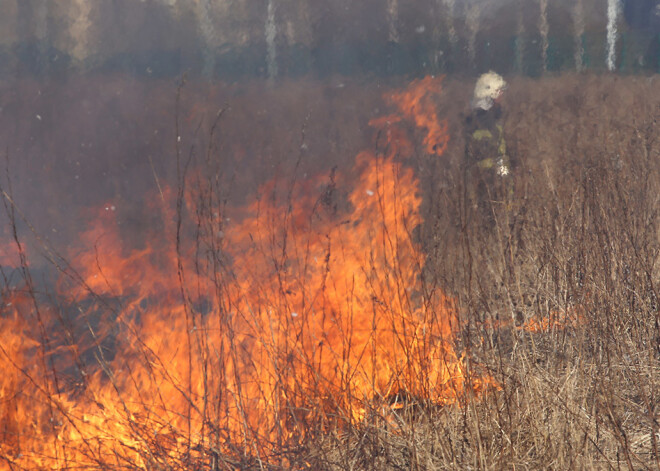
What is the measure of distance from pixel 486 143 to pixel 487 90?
1.78ft

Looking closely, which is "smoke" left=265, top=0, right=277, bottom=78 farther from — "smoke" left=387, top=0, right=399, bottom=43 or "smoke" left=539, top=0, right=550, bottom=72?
"smoke" left=539, top=0, right=550, bottom=72

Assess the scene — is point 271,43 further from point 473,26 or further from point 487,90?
point 487,90

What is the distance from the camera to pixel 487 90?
18.0ft

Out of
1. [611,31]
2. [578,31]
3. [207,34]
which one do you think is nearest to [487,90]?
[578,31]

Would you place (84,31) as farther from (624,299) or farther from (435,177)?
(624,299)

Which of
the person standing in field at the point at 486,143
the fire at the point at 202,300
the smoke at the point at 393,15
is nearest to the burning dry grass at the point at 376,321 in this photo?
the fire at the point at 202,300

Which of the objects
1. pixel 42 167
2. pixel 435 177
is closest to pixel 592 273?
pixel 435 177

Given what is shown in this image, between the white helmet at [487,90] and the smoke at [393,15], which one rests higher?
the smoke at [393,15]

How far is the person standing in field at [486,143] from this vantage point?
206 inches

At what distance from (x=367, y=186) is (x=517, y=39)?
232 cm

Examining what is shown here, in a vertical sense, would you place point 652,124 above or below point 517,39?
below

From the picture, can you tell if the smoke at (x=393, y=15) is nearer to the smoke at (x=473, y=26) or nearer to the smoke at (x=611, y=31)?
the smoke at (x=473, y=26)

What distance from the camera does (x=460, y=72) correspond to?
5379 millimetres

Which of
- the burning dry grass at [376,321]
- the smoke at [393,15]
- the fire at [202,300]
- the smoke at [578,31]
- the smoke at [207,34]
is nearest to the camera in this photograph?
the burning dry grass at [376,321]
